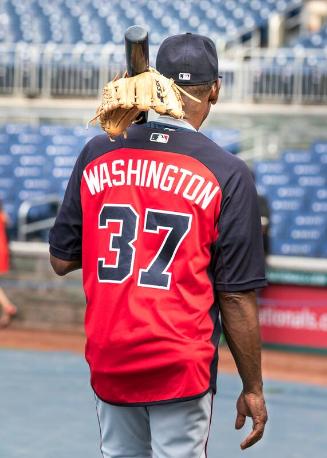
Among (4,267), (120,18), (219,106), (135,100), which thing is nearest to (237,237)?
(135,100)

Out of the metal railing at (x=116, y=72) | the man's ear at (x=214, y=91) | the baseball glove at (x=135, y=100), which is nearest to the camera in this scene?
the baseball glove at (x=135, y=100)

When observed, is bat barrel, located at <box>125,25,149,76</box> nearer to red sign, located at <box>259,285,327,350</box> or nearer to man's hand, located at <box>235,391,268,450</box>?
man's hand, located at <box>235,391,268,450</box>

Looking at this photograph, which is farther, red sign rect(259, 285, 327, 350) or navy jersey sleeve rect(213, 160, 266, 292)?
red sign rect(259, 285, 327, 350)

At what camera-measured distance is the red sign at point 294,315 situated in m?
11.3

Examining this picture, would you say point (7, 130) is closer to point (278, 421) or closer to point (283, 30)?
point (283, 30)

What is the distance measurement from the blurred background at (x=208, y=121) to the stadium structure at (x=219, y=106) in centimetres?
2

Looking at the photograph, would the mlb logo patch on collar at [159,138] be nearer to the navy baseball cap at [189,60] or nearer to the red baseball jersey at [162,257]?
the red baseball jersey at [162,257]

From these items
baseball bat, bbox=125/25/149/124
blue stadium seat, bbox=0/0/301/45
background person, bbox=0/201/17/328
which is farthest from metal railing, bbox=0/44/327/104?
baseball bat, bbox=125/25/149/124

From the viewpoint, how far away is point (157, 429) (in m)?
3.23

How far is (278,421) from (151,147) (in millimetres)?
4802

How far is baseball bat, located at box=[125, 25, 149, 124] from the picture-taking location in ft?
10.3

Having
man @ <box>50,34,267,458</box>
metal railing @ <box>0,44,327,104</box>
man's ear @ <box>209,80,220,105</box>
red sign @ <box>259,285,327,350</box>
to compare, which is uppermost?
man's ear @ <box>209,80,220,105</box>

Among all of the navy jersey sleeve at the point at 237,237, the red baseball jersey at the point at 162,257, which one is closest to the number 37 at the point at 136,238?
the red baseball jersey at the point at 162,257

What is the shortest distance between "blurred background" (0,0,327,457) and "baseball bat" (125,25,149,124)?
7787mm
